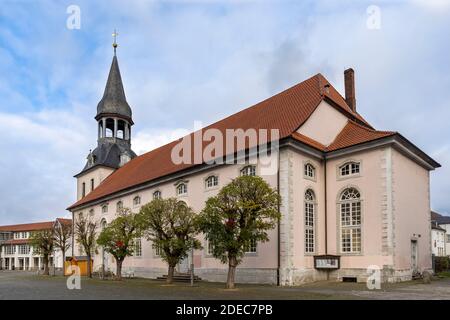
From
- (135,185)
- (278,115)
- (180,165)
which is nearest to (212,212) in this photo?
(278,115)

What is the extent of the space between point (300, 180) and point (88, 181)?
32.7m

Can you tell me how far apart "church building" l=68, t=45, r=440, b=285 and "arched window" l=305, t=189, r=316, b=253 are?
2.0 inches

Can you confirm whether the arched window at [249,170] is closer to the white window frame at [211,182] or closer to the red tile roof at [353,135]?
the white window frame at [211,182]

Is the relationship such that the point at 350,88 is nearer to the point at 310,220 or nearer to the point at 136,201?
the point at 310,220

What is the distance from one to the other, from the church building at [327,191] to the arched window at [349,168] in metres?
0.06

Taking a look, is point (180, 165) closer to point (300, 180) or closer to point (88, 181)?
point (300, 180)

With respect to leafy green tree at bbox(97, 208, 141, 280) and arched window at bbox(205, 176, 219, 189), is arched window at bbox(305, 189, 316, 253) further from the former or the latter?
leafy green tree at bbox(97, 208, 141, 280)

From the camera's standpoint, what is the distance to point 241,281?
22797 millimetres

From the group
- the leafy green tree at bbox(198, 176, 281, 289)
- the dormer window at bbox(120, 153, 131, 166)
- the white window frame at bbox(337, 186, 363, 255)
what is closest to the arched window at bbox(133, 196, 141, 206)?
the dormer window at bbox(120, 153, 131, 166)

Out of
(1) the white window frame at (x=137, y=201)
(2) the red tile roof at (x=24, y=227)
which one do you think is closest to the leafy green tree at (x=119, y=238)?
(1) the white window frame at (x=137, y=201)

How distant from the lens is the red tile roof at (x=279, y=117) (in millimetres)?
23827

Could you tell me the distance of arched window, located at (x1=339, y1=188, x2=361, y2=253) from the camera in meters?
21.8

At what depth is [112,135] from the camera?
48.1m

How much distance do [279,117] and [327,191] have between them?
5188mm
